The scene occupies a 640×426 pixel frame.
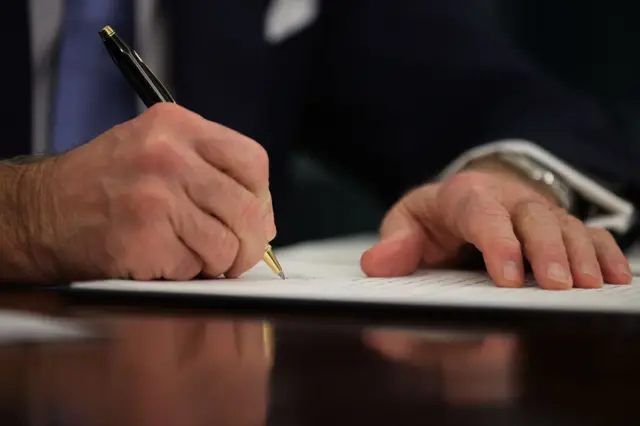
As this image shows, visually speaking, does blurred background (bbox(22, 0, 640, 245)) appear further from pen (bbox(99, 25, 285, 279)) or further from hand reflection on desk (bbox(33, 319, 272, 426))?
hand reflection on desk (bbox(33, 319, 272, 426))

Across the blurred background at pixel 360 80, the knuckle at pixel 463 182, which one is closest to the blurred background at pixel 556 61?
the blurred background at pixel 360 80

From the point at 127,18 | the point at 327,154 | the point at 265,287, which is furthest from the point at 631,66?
the point at 265,287

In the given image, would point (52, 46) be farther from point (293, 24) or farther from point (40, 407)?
point (40, 407)

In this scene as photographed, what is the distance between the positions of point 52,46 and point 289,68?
0.39 m

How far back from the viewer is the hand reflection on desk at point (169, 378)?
0.21 metres

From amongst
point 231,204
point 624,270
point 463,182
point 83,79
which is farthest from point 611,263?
point 83,79

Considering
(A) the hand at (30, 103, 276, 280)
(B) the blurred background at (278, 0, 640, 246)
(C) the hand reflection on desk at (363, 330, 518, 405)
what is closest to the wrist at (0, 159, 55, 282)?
(A) the hand at (30, 103, 276, 280)

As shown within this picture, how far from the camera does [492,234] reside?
50 centimetres

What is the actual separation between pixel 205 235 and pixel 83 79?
0.37m

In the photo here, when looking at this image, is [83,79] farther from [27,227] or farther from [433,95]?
[433,95]

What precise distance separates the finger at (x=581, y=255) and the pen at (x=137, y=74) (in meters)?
0.17

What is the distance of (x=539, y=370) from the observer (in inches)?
10.2

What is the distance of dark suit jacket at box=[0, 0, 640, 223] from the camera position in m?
0.81

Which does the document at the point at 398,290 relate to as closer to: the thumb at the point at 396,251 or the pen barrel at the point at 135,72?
the thumb at the point at 396,251
